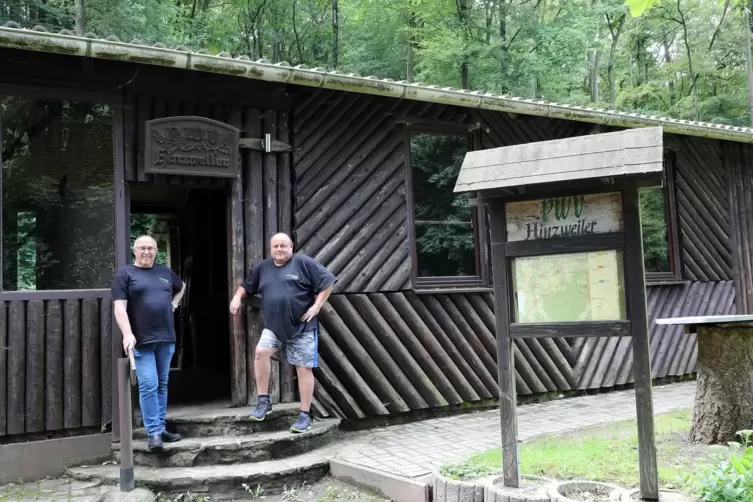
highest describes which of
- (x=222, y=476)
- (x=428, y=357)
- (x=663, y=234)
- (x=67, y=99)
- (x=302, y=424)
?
(x=67, y=99)

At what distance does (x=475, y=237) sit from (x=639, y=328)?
3.99 metres

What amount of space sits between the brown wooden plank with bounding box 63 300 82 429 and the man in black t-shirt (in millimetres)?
583

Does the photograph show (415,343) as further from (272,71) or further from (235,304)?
(272,71)

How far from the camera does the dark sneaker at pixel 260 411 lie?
17.4ft

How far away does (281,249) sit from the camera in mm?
5484

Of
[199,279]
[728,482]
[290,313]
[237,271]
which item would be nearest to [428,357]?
[290,313]

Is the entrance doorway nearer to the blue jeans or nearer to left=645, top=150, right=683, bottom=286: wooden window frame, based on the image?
the blue jeans

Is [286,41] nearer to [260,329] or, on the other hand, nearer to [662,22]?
[662,22]

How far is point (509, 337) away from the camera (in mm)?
3898

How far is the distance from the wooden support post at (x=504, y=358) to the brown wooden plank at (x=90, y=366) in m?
3.41

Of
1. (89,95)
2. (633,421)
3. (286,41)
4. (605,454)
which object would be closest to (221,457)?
(605,454)

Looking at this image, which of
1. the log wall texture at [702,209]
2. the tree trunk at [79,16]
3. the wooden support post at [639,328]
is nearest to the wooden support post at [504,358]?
the wooden support post at [639,328]

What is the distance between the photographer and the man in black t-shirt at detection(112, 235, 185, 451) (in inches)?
194

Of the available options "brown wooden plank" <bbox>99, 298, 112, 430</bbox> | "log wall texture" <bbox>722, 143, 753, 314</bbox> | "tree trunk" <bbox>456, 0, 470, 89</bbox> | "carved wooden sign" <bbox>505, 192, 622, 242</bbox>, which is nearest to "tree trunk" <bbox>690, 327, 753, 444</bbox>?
"carved wooden sign" <bbox>505, 192, 622, 242</bbox>
